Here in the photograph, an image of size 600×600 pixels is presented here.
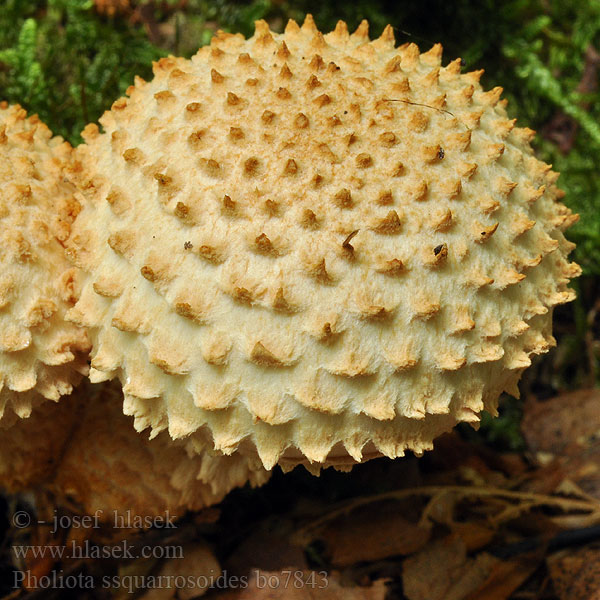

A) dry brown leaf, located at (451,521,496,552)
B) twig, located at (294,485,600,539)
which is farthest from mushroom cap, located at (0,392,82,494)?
dry brown leaf, located at (451,521,496,552)

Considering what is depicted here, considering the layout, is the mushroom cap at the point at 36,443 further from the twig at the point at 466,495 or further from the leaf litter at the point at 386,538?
the twig at the point at 466,495

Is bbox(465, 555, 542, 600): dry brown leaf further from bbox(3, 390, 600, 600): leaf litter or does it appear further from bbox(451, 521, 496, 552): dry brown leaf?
bbox(451, 521, 496, 552): dry brown leaf

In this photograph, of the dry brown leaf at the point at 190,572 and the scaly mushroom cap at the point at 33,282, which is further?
the dry brown leaf at the point at 190,572

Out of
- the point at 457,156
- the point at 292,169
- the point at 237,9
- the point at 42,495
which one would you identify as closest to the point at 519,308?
the point at 457,156

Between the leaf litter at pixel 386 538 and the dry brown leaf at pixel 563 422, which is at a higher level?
the dry brown leaf at pixel 563 422

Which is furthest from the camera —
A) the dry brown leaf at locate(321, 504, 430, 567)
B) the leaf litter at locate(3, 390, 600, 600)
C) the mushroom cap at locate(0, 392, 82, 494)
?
the dry brown leaf at locate(321, 504, 430, 567)

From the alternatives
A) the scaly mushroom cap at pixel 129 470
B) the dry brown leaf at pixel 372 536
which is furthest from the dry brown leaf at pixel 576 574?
the scaly mushroom cap at pixel 129 470
